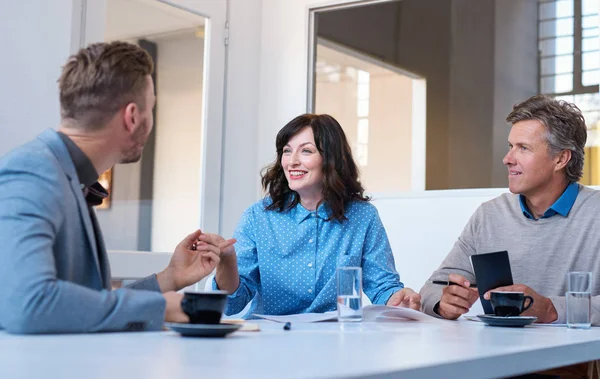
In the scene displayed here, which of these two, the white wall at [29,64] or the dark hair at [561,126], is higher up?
the white wall at [29,64]

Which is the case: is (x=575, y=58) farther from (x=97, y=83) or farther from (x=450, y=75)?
(x=97, y=83)

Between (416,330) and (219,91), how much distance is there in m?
2.51

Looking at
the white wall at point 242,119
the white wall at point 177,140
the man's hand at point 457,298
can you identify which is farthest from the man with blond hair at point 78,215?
the white wall at point 242,119

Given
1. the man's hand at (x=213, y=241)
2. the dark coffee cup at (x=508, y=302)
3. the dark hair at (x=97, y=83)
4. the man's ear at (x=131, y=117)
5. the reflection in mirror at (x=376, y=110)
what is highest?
the reflection in mirror at (x=376, y=110)

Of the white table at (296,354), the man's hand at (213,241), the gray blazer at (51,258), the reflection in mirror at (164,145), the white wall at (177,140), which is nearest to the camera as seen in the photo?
the white table at (296,354)

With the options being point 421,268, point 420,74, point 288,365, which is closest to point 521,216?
point 421,268

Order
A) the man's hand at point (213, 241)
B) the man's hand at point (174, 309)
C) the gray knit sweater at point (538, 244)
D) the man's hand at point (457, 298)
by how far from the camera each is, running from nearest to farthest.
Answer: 1. the man's hand at point (174, 309)
2. the man's hand at point (213, 241)
3. the man's hand at point (457, 298)
4. the gray knit sweater at point (538, 244)

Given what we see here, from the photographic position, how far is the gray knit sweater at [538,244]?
8.03ft

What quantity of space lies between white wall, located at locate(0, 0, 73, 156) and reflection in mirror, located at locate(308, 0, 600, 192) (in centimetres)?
142

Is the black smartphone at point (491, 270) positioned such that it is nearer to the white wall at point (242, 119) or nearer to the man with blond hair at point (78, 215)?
the man with blond hair at point (78, 215)

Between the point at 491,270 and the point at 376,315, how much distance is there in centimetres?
35

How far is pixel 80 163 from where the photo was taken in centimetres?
151

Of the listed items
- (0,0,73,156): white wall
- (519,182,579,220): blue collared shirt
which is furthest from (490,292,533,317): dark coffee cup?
(0,0,73,156): white wall

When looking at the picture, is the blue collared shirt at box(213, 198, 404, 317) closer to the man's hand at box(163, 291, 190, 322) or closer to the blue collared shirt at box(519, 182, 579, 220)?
the blue collared shirt at box(519, 182, 579, 220)
